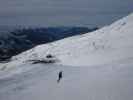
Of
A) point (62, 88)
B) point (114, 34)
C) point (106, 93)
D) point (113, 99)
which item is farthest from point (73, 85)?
point (114, 34)

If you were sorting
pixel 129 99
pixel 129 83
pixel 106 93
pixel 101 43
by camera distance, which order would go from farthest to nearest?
1. pixel 101 43
2. pixel 129 83
3. pixel 106 93
4. pixel 129 99

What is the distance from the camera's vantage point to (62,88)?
814 inches

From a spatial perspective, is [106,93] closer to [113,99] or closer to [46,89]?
[113,99]

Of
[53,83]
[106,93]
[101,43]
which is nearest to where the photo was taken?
Result: [106,93]

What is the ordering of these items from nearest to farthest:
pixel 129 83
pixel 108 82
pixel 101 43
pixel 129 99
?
pixel 129 99
pixel 129 83
pixel 108 82
pixel 101 43

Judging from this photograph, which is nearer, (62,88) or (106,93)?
(106,93)

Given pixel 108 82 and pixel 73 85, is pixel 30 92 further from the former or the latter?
pixel 108 82

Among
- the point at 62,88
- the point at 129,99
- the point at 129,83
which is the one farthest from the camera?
the point at 62,88

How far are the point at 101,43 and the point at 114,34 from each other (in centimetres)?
402

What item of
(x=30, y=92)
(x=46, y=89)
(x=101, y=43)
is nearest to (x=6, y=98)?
(x=30, y=92)

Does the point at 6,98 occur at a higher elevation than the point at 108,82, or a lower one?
lower

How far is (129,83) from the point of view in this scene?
17.8 metres

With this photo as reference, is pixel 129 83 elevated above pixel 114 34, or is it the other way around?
pixel 114 34

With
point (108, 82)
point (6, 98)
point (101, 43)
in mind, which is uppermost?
point (101, 43)
